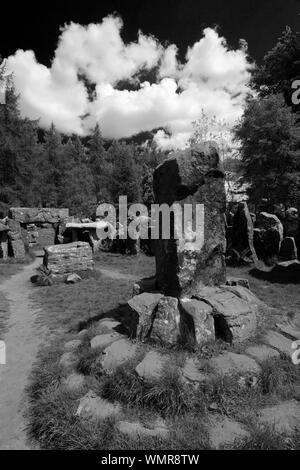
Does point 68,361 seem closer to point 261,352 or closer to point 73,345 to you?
point 73,345

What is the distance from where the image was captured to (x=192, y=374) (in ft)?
12.4

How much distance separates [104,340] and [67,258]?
6.84m

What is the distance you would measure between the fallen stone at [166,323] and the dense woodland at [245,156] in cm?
1623

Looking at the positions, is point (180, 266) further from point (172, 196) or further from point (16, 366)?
point (16, 366)

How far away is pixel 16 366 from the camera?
16.2 ft

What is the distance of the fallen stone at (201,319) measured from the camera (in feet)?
14.4

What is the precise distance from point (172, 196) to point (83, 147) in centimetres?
5726

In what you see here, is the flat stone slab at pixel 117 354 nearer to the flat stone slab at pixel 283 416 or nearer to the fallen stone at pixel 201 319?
the fallen stone at pixel 201 319

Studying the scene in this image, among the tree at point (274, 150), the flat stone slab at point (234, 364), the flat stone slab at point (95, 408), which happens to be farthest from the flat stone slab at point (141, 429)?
the tree at point (274, 150)

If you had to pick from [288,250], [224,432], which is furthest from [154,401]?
[288,250]

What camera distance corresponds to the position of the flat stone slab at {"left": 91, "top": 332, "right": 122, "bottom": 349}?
15.4ft

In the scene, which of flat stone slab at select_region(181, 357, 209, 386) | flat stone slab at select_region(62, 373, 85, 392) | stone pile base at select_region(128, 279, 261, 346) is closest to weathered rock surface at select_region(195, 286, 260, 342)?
stone pile base at select_region(128, 279, 261, 346)

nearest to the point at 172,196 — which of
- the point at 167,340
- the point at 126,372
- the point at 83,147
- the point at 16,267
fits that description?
the point at 167,340
